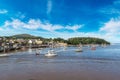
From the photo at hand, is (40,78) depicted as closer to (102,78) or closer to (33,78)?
(33,78)

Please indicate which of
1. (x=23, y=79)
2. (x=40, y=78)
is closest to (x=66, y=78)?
(x=40, y=78)

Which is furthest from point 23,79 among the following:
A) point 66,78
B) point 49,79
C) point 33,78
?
point 66,78

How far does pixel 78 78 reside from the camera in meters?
25.8

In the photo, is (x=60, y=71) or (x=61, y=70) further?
(x=61, y=70)

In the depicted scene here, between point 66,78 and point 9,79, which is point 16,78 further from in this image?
point 66,78

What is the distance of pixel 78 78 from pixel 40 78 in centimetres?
460

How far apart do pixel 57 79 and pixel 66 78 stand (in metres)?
1.16

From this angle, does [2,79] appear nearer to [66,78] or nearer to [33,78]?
[33,78]

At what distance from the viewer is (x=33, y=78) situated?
2545cm

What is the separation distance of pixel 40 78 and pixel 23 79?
2128 mm

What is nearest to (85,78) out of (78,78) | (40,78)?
(78,78)

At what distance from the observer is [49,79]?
2522 cm

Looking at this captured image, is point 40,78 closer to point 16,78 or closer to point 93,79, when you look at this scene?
point 16,78

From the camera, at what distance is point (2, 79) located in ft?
82.3
